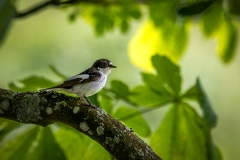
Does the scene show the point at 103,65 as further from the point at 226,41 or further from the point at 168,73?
the point at 226,41

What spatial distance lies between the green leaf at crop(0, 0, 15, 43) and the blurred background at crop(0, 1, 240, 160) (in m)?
3.00

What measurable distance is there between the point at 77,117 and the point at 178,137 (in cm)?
37

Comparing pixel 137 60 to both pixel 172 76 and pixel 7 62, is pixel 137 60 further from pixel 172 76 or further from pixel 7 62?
pixel 7 62

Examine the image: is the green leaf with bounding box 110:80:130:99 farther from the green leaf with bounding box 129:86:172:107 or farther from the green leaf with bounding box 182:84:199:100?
the green leaf with bounding box 182:84:199:100

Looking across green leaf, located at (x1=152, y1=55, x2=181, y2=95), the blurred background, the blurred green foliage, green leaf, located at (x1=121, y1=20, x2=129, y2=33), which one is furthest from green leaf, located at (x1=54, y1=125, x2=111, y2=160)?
the blurred background

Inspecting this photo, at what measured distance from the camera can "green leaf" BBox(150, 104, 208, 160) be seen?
131 centimetres

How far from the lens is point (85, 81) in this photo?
117 cm

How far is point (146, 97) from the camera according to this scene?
1.32 metres

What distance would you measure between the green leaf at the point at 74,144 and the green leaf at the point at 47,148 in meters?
0.05

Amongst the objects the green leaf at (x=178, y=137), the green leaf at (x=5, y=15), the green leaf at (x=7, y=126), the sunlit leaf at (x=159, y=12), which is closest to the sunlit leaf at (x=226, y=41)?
the sunlit leaf at (x=159, y=12)

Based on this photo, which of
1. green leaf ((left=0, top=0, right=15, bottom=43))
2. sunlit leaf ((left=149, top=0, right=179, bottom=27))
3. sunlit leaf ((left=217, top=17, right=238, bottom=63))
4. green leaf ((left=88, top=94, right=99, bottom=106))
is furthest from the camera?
sunlit leaf ((left=217, top=17, right=238, bottom=63))

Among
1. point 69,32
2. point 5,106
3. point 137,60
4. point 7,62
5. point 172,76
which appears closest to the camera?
point 5,106

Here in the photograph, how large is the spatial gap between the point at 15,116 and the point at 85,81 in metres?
0.17

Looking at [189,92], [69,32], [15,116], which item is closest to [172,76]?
[189,92]
